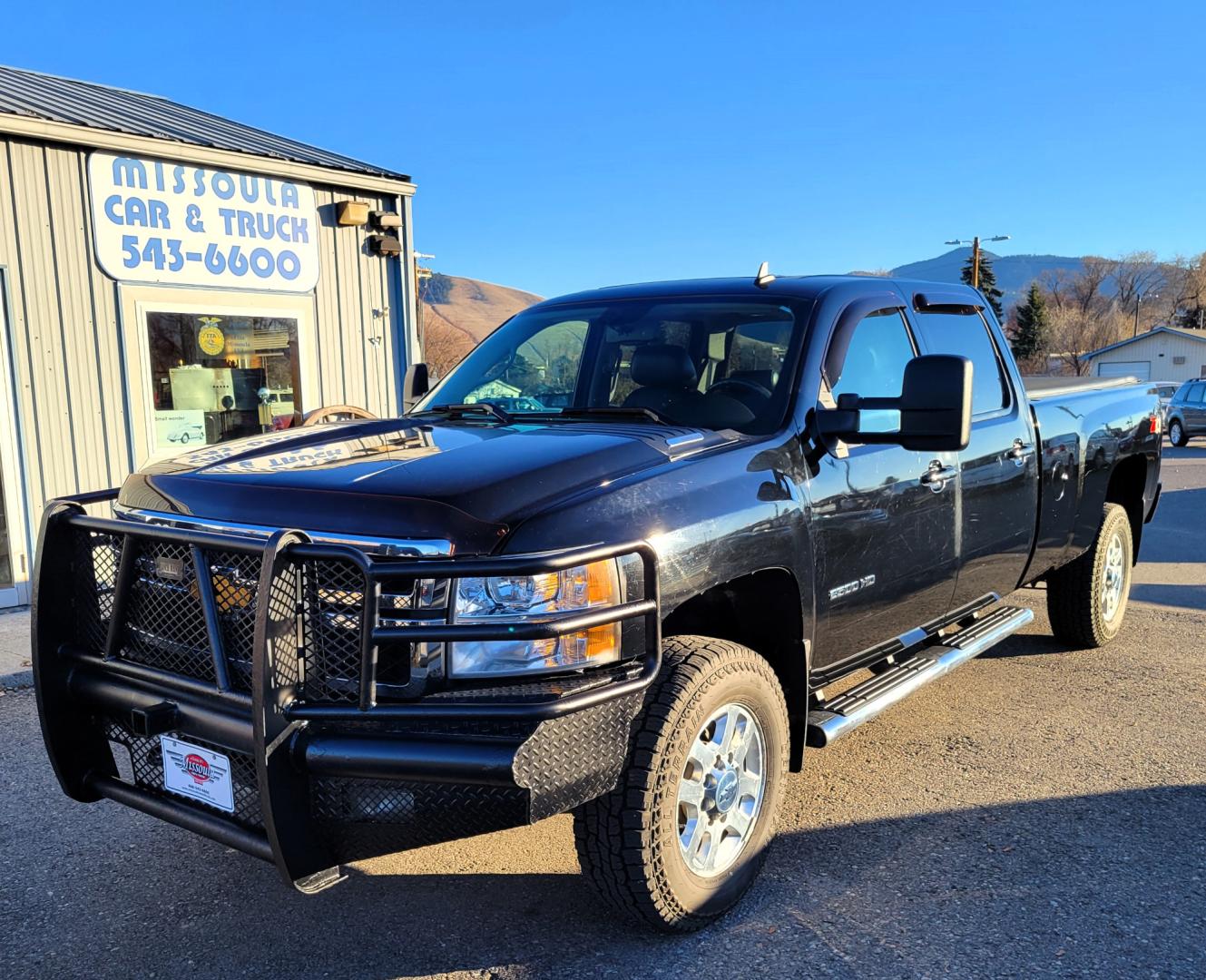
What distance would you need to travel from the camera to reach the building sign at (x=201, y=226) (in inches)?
304

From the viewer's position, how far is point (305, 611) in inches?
98.0

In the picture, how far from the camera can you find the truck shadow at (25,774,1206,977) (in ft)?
9.22

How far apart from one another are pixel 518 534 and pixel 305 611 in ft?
1.82

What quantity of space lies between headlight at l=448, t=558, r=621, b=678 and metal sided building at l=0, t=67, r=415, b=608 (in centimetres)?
623

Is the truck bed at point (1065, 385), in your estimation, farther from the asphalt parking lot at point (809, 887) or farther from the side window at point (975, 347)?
the asphalt parking lot at point (809, 887)

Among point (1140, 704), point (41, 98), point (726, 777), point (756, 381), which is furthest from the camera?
point (41, 98)

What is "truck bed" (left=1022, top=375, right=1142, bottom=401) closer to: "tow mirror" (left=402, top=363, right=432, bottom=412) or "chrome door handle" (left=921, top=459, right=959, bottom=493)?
"chrome door handle" (left=921, top=459, right=959, bottom=493)

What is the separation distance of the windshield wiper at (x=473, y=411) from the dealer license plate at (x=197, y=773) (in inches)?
60.7

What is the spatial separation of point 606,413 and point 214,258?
19.7ft

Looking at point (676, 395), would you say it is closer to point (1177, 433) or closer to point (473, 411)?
point (473, 411)

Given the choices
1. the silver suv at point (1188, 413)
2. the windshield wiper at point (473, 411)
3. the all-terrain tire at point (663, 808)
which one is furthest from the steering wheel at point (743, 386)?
the silver suv at point (1188, 413)

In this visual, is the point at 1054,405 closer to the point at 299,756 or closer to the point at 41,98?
the point at 299,756

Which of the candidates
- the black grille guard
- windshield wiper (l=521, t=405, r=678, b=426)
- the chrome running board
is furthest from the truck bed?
the black grille guard

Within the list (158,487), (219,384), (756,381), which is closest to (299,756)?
(158,487)
